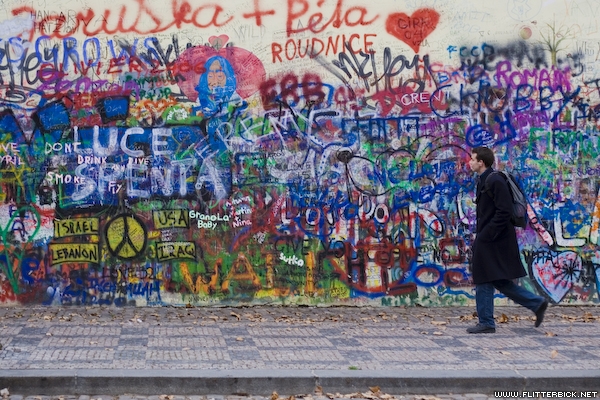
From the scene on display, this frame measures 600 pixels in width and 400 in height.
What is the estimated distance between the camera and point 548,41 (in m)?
11.6

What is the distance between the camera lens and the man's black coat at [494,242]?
30.6 ft

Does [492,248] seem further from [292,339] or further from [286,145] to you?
[286,145]

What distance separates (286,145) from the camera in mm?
11305

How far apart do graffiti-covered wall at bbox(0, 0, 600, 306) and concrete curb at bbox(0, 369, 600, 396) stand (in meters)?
3.89

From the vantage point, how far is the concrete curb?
7.18 metres

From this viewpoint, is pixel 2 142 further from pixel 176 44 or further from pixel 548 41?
pixel 548 41

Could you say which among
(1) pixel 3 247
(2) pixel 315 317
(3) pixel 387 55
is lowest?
(2) pixel 315 317

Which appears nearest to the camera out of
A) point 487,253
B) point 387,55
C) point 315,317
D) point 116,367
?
Answer: point 116,367

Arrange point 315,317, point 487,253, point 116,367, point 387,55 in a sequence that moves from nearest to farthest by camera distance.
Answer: point 116,367 → point 487,253 → point 315,317 → point 387,55

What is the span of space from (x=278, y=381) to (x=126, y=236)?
174 inches

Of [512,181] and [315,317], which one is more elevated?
[512,181]

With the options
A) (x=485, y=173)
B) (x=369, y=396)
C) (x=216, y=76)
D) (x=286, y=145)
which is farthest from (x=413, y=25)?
(x=369, y=396)

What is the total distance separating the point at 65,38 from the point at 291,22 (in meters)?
2.71

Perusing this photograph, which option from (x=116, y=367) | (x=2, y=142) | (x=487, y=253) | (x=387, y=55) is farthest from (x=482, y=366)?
(x=2, y=142)
